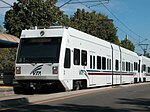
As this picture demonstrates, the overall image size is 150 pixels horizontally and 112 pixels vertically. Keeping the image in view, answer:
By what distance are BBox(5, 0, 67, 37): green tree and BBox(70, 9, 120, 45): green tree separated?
18312 millimetres

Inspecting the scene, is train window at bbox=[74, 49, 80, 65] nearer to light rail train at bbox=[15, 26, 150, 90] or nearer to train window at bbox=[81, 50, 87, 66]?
light rail train at bbox=[15, 26, 150, 90]

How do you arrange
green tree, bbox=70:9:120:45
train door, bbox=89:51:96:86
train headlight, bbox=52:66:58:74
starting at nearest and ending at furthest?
1. train headlight, bbox=52:66:58:74
2. train door, bbox=89:51:96:86
3. green tree, bbox=70:9:120:45

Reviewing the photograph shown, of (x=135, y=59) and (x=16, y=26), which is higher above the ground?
(x=16, y=26)

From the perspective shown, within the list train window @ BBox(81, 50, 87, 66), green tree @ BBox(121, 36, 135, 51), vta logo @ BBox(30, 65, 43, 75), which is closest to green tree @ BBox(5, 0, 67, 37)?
train window @ BBox(81, 50, 87, 66)

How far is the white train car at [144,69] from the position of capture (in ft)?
151

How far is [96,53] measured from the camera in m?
27.3

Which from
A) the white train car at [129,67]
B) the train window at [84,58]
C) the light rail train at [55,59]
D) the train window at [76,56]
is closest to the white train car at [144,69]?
the white train car at [129,67]

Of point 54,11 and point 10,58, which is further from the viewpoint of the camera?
point 10,58

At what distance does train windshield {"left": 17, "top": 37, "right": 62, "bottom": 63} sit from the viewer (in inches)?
836

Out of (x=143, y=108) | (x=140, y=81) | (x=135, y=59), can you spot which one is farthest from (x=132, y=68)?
(x=143, y=108)

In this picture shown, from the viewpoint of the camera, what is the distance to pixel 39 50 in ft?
71.0

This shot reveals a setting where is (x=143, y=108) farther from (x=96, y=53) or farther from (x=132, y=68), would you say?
(x=132, y=68)

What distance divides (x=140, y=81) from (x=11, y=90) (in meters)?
27.2

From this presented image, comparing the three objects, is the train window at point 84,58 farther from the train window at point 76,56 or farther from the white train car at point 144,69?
the white train car at point 144,69
